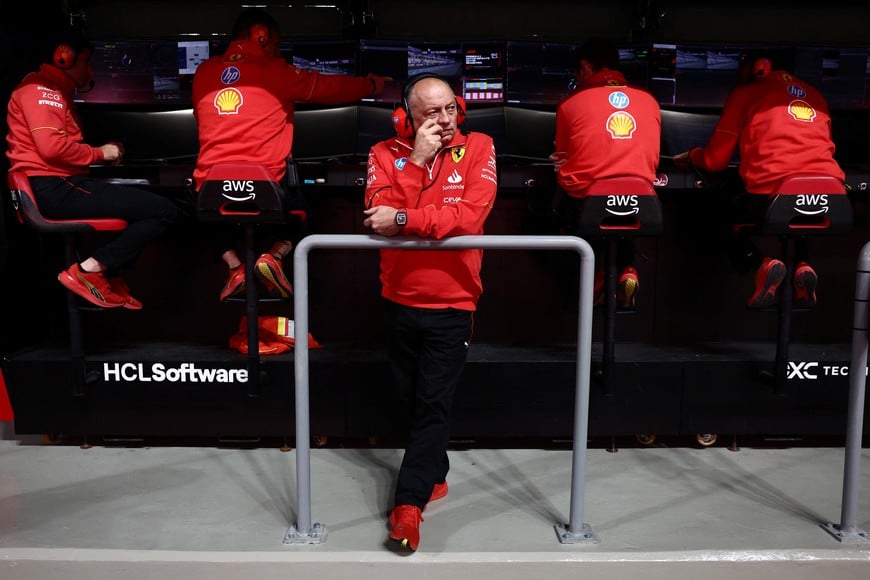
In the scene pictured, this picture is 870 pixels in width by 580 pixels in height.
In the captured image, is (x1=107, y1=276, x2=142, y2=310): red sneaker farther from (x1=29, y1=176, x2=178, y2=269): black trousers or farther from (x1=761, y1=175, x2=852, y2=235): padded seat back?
(x1=761, y1=175, x2=852, y2=235): padded seat back

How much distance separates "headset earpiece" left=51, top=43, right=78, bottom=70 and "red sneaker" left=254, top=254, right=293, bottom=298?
117cm

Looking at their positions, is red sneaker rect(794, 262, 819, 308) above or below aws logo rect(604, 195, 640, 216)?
below

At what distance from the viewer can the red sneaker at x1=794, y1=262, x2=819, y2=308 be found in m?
2.85

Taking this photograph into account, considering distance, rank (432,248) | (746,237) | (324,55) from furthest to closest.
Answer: (324,55)
(746,237)
(432,248)

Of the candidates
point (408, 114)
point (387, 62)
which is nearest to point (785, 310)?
point (408, 114)

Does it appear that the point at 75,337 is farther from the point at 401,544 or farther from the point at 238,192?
the point at 401,544

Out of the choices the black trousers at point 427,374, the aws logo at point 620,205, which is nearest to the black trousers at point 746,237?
the aws logo at point 620,205

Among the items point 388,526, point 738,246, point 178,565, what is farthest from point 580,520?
point 738,246

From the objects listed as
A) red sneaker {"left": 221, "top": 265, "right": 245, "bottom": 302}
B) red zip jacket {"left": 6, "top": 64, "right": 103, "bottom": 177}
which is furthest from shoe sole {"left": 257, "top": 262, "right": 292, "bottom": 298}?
red zip jacket {"left": 6, "top": 64, "right": 103, "bottom": 177}

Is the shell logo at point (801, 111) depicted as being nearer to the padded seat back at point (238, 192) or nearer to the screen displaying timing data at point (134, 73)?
the padded seat back at point (238, 192)

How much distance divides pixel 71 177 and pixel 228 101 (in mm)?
740

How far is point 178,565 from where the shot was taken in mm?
1986

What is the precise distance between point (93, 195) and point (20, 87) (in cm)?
52

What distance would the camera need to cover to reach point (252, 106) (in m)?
2.78
